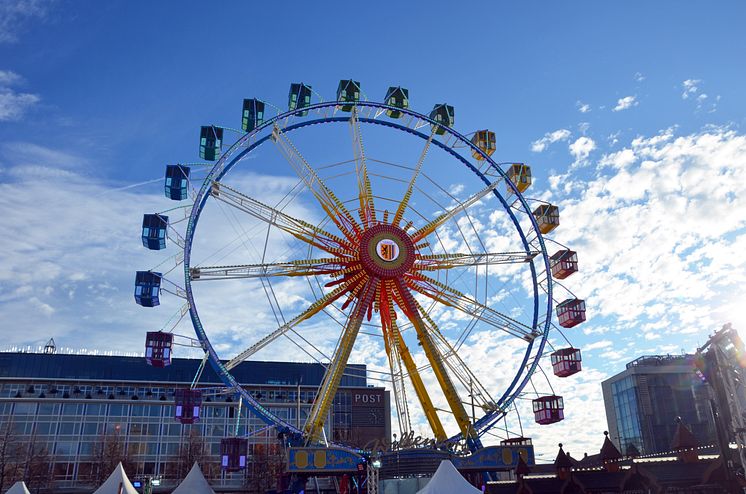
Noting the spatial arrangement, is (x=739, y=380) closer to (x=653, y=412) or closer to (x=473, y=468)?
(x=473, y=468)

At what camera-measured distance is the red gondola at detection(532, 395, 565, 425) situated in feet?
138

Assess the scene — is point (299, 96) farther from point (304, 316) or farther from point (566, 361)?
point (566, 361)

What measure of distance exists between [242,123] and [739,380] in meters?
30.6

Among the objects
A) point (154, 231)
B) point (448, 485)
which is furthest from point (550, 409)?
point (154, 231)

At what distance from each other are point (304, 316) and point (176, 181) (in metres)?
11.3

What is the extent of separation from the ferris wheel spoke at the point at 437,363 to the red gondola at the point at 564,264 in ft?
35.5

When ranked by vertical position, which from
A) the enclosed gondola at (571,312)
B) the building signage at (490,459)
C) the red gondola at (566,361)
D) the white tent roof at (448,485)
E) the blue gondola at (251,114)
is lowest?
the white tent roof at (448,485)

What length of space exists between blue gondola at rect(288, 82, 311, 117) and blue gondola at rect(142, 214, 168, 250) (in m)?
10.6

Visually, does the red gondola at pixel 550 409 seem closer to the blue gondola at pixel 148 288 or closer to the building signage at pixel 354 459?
the building signage at pixel 354 459

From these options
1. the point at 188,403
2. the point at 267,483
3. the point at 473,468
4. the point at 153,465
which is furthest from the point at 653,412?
the point at 188,403

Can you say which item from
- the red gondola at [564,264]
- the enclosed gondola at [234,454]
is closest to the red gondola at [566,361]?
the red gondola at [564,264]

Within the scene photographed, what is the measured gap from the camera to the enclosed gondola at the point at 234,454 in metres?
36.4

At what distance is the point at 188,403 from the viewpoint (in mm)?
36469

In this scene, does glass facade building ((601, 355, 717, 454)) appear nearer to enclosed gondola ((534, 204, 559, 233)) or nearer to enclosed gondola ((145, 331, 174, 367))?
enclosed gondola ((534, 204, 559, 233))
